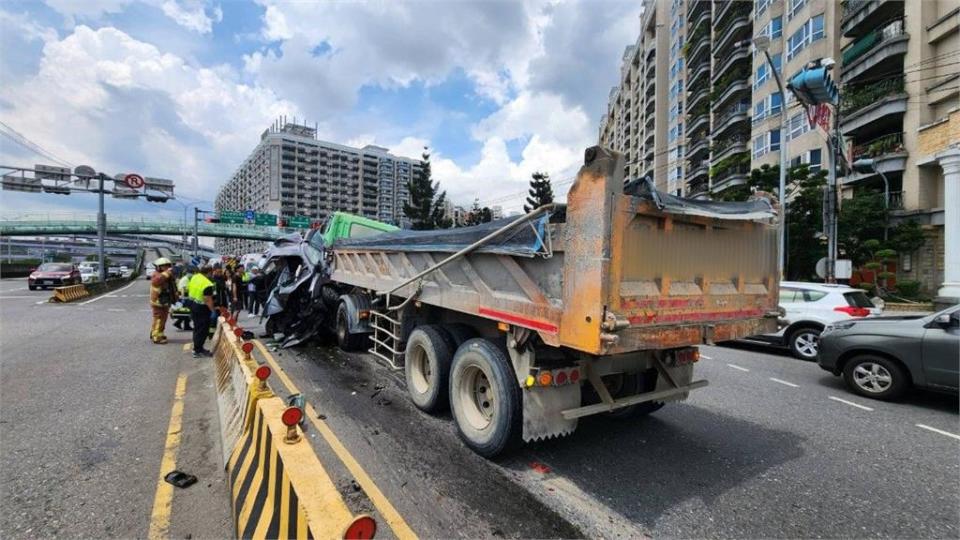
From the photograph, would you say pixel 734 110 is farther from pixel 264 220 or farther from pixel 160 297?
pixel 264 220

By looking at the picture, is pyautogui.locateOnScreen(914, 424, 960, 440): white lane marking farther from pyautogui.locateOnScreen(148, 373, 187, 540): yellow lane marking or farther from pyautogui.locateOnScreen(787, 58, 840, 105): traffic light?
pyautogui.locateOnScreen(787, 58, 840, 105): traffic light

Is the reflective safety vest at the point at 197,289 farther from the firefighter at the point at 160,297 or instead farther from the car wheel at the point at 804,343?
the car wheel at the point at 804,343

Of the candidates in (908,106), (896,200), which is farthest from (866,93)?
(896,200)

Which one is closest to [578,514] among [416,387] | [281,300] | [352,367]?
[416,387]

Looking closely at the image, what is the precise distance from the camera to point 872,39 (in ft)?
76.2

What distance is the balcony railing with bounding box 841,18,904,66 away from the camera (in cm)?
2188

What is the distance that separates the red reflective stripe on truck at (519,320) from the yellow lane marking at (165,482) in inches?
105

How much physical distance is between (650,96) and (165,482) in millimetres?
68003

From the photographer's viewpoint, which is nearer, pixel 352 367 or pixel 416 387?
pixel 416 387

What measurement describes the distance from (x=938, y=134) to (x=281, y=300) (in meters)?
26.9

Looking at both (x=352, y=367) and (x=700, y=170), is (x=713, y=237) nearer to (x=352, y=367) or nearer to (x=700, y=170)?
(x=352, y=367)

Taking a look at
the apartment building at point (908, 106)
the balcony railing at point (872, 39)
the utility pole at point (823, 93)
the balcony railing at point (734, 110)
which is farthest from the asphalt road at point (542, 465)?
the balcony railing at point (734, 110)

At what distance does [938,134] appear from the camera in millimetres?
19031

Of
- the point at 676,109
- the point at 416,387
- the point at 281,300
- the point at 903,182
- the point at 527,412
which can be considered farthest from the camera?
the point at 676,109
